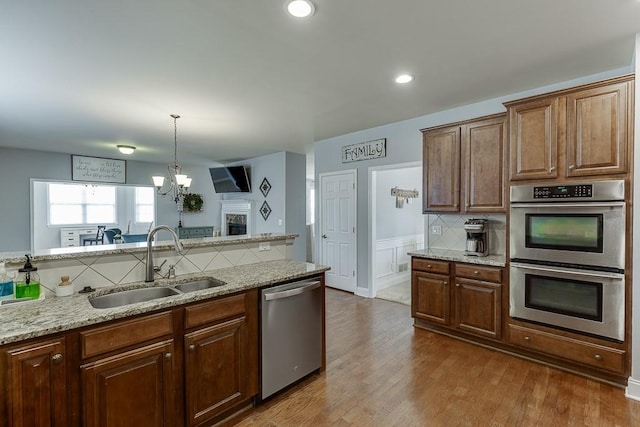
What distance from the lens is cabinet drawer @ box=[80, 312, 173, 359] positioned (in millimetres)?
1452

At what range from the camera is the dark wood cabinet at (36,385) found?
127 cm

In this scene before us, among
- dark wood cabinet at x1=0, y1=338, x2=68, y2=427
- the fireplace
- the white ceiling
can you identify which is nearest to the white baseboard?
the white ceiling

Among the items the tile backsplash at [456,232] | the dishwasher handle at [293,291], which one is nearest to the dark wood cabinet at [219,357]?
the dishwasher handle at [293,291]

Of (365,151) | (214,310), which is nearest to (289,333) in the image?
(214,310)

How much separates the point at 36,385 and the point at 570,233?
359 cm

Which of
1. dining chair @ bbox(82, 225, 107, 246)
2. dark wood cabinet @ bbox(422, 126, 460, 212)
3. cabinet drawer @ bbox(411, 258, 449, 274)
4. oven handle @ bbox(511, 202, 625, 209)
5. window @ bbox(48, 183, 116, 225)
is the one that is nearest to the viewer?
oven handle @ bbox(511, 202, 625, 209)

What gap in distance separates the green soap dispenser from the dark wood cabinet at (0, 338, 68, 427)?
57 cm

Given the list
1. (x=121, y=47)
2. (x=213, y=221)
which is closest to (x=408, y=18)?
(x=121, y=47)

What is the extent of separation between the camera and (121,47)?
90.4 inches

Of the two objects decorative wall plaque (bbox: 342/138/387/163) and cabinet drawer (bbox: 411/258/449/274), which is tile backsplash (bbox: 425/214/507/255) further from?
decorative wall plaque (bbox: 342/138/387/163)

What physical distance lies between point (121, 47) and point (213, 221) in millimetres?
6557

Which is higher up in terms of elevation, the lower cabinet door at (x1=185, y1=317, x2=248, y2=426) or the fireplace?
the fireplace

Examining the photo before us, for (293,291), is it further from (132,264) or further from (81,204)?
(81,204)

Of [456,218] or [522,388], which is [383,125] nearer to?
[456,218]
